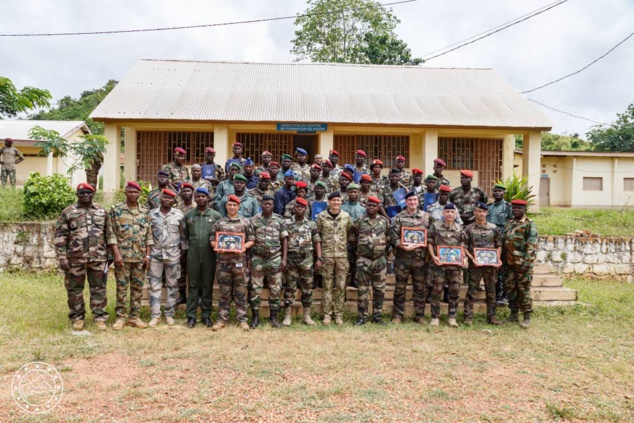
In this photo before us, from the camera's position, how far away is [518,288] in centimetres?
645

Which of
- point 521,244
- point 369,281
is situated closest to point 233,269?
point 369,281

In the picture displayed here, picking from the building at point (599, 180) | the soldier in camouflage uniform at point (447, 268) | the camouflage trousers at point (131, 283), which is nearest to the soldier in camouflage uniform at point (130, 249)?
the camouflage trousers at point (131, 283)

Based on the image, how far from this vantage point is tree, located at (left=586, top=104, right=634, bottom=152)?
29016mm

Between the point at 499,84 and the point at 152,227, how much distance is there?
1428cm

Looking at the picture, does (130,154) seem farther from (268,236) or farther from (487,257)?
(487,257)

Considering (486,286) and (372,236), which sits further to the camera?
(486,286)

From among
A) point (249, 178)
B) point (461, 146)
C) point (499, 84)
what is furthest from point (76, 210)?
point (499, 84)

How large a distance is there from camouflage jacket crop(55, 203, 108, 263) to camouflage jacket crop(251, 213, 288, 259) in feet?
6.78

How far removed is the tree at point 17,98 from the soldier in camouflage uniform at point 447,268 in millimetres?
8703

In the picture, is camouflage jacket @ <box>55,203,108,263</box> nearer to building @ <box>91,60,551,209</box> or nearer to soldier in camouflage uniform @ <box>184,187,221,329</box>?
soldier in camouflage uniform @ <box>184,187,221,329</box>

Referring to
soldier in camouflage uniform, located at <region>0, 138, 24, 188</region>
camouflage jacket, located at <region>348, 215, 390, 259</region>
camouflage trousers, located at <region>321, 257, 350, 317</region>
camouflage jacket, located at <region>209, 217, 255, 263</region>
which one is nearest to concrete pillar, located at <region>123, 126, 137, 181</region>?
soldier in camouflage uniform, located at <region>0, 138, 24, 188</region>

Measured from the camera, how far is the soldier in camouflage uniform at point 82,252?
227 inches

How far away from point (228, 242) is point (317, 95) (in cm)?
992

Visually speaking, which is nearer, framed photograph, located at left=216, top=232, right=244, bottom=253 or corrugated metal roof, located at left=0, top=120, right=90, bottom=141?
framed photograph, located at left=216, top=232, right=244, bottom=253
